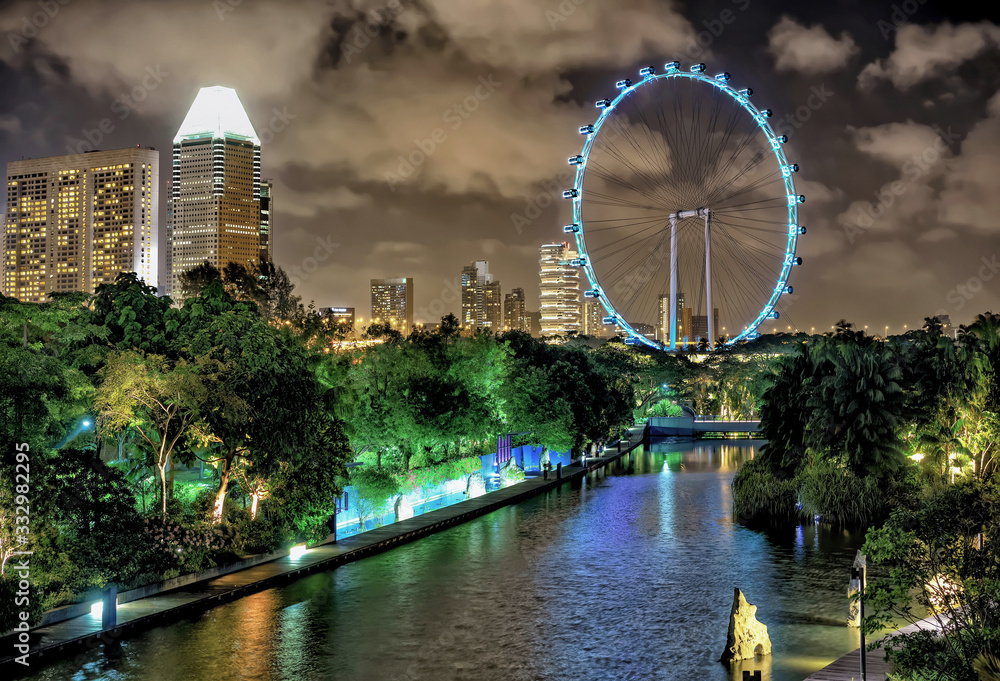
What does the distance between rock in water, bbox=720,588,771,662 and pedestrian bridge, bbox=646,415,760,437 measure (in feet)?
271

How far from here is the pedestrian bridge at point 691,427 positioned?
337 feet

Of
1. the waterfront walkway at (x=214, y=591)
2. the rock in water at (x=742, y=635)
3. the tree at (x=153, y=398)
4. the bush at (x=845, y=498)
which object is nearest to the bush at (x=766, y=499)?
the bush at (x=845, y=498)

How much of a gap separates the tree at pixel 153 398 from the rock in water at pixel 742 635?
50.3ft

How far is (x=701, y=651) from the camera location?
21.9 metres

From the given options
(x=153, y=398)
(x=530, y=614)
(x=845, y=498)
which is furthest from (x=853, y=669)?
(x=845, y=498)

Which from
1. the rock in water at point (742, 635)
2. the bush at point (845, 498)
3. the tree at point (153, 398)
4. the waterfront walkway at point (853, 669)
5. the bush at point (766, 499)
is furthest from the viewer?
the bush at point (766, 499)

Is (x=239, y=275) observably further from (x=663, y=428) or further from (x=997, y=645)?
(x=997, y=645)

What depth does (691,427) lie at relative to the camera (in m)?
104

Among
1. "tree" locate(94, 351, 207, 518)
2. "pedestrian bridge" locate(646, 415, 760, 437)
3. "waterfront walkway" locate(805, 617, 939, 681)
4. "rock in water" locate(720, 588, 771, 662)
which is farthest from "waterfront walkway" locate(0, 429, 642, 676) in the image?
"pedestrian bridge" locate(646, 415, 760, 437)

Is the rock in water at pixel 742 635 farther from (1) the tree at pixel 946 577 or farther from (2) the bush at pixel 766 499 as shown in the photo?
(2) the bush at pixel 766 499

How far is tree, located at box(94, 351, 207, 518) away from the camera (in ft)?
84.9

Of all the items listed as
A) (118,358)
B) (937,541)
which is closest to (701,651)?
(937,541)

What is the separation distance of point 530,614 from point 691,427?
81194 millimetres

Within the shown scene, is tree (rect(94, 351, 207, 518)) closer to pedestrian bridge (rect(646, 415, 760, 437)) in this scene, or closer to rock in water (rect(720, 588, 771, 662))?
rock in water (rect(720, 588, 771, 662))
